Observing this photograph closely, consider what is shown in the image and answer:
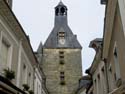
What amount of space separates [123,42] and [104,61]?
15.0 ft

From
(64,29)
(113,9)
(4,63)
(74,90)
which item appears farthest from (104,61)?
(64,29)

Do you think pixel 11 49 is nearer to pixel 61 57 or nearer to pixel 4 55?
pixel 4 55

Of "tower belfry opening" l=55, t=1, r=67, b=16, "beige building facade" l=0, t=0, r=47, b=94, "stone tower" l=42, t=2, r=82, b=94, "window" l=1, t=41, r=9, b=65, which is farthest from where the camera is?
"tower belfry opening" l=55, t=1, r=67, b=16

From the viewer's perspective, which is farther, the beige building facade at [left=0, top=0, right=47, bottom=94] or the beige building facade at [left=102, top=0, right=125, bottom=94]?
the beige building facade at [left=0, top=0, right=47, bottom=94]

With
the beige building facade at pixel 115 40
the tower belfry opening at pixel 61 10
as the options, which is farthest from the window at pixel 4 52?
the tower belfry opening at pixel 61 10

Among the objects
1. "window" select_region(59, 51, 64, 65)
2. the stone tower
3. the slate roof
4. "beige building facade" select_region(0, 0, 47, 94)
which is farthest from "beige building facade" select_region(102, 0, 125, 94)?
the slate roof

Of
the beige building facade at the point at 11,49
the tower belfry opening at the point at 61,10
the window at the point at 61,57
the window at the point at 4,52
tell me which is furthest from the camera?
the tower belfry opening at the point at 61,10

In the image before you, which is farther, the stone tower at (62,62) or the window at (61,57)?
the window at (61,57)

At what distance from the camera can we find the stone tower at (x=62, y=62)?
1364 inches

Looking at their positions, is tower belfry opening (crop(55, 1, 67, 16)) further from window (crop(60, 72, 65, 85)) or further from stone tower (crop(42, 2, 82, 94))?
window (crop(60, 72, 65, 85))

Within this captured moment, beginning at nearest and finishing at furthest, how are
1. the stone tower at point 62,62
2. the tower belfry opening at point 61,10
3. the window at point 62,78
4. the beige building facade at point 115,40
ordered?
the beige building facade at point 115,40 → the stone tower at point 62,62 → the window at point 62,78 → the tower belfry opening at point 61,10

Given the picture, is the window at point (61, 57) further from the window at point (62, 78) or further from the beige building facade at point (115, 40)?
the beige building facade at point (115, 40)

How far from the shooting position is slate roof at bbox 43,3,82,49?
37.9 m

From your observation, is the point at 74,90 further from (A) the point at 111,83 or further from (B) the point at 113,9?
(B) the point at 113,9
